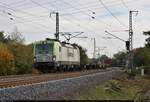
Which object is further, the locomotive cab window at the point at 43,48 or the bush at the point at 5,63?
the bush at the point at 5,63

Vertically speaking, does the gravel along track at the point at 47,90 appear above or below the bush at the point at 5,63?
below

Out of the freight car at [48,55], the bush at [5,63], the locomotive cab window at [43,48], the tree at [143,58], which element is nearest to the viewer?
the freight car at [48,55]

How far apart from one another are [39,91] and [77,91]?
5.25 metres

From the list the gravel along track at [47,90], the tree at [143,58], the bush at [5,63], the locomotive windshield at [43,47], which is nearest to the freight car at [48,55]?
the locomotive windshield at [43,47]

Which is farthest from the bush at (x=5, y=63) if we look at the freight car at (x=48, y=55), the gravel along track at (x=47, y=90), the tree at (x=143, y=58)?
the tree at (x=143, y=58)

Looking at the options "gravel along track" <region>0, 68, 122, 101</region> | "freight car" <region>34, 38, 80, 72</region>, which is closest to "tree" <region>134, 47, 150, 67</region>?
"freight car" <region>34, 38, 80, 72</region>

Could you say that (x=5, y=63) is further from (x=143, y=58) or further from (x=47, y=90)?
(x=143, y=58)

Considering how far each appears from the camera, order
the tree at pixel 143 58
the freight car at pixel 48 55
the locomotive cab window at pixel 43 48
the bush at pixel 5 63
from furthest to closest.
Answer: the tree at pixel 143 58 → the bush at pixel 5 63 → the locomotive cab window at pixel 43 48 → the freight car at pixel 48 55

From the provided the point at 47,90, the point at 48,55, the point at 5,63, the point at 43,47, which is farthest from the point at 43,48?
the point at 47,90

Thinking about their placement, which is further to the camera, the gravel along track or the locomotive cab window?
the locomotive cab window

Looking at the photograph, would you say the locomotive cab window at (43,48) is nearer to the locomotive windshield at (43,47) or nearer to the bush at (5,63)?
the locomotive windshield at (43,47)

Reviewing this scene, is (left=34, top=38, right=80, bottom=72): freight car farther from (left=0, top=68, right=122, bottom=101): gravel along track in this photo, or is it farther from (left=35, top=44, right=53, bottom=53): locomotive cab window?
(left=0, top=68, right=122, bottom=101): gravel along track

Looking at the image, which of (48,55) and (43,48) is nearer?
(48,55)

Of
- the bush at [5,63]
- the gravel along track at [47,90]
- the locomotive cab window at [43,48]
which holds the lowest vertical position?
the gravel along track at [47,90]
